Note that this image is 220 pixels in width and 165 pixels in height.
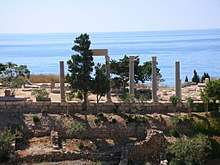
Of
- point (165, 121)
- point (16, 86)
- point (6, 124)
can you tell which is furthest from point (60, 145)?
point (16, 86)

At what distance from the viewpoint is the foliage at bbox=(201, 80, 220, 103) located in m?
41.2

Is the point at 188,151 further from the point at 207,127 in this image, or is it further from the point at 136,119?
the point at 136,119

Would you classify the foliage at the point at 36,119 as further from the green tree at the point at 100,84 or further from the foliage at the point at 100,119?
the green tree at the point at 100,84

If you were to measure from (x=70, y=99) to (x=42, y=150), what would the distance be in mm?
8718

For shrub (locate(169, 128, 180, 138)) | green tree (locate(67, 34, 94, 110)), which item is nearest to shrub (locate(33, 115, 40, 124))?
green tree (locate(67, 34, 94, 110))

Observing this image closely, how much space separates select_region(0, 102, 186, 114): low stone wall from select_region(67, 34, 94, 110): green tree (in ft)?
2.57

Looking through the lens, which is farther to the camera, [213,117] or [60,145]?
[213,117]

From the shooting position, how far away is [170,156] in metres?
35.9

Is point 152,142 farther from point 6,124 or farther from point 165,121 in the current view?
point 6,124

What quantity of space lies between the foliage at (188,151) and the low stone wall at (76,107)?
6.87 meters

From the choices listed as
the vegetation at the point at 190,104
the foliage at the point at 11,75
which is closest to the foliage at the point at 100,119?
the vegetation at the point at 190,104

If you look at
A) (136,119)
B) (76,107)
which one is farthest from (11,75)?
(136,119)

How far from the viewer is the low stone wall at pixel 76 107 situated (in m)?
41.8

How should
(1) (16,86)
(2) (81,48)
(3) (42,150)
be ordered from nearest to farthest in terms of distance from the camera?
(3) (42,150) → (2) (81,48) → (1) (16,86)
